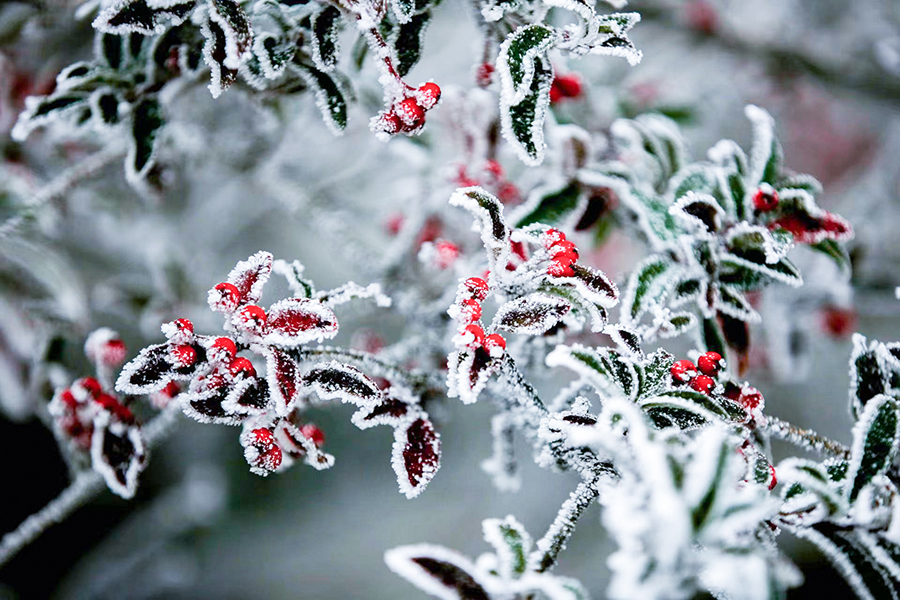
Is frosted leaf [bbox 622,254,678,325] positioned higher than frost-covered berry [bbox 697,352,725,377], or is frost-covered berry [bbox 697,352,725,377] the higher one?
frosted leaf [bbox 622,254,678,325]

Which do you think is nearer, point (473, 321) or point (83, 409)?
point (473, 321)

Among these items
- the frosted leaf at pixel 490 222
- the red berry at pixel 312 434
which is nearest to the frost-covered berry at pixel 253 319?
the red berry at pixel 312 434

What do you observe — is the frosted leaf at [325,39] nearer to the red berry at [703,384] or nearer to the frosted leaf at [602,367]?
the frosted leaf at [602,367]

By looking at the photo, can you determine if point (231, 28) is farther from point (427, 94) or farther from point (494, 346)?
point (494, 346)

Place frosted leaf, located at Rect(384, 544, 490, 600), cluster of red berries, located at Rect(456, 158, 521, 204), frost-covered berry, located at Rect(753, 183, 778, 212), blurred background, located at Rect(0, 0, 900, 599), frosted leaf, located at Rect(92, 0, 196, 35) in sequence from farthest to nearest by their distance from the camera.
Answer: blurred background, located at Rect(0, 0, 900, 599) → cluster of red berries, located at Rect(456, 158, 521, 204) → frost-covered berry, located at Rect(753, 183, 778, 212) → frosted leaf, located at Rect(92, 0, 196, 35) → frosted leaf, located at Rect(384, 544, 490, 600)

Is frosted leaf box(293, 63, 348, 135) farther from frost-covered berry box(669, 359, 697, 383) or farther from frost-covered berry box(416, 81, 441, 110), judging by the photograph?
frost-covered berry box(669, 359, 697, 383)

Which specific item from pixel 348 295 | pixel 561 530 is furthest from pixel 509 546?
pixel 348 295

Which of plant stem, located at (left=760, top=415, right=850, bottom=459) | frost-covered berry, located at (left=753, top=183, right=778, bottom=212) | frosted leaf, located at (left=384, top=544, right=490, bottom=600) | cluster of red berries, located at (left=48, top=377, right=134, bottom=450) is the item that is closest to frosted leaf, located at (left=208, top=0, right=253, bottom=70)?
cluster of red berries, located at (left=48, top=377, right=134, bottom=450)

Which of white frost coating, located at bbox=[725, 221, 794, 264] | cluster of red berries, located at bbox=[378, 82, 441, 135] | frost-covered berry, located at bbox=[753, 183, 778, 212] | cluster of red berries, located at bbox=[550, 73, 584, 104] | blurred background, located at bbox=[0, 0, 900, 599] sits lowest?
blurred background, located at bbox=[0, 0, 900, 599]
